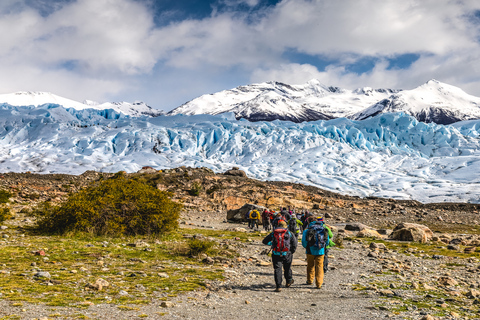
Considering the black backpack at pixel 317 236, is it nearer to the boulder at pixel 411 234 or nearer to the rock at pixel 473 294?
the rock at pixel 473 294

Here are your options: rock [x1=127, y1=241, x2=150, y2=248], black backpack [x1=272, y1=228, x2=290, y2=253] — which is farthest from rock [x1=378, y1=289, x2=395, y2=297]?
rock [x1=127, y1=241, x2=150, y2=248]

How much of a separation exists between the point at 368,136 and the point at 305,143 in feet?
62.1

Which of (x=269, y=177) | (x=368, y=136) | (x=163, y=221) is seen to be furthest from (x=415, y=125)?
(x=163, y=221)

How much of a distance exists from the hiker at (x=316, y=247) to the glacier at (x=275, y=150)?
5511 centimetres

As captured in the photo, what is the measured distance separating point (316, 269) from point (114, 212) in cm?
887

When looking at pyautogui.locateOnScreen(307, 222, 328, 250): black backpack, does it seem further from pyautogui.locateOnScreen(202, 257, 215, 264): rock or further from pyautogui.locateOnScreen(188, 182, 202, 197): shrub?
pyautogui.locateOnScreen(188, 182, 202, 197): shrub

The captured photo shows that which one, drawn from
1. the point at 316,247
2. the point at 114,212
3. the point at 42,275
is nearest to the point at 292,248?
the point at 316,247

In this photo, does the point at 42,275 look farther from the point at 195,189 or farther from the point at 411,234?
the point at 195,189

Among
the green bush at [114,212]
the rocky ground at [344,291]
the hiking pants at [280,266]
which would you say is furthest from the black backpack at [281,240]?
the green bush at [114,212]

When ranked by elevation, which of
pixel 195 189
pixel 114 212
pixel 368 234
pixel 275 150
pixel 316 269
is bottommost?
pixel 368 234

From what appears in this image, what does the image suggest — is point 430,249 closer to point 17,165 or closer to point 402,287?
point 402,287

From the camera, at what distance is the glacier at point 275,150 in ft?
228

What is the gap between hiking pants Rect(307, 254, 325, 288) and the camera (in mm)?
9344

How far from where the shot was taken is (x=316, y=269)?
9414mm
